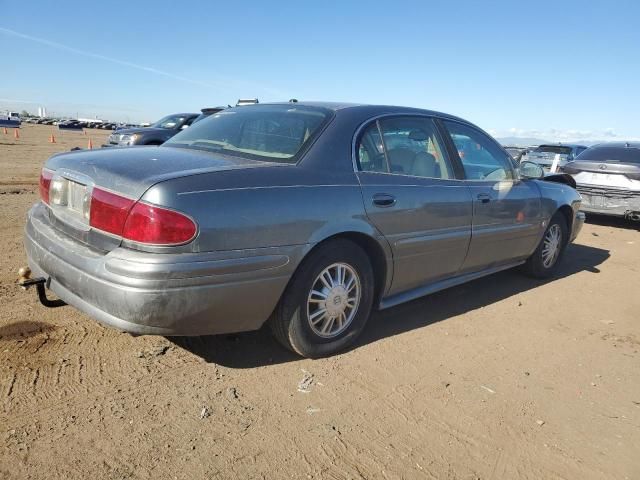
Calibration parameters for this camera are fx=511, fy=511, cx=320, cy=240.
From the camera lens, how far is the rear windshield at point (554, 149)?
15.5 metres

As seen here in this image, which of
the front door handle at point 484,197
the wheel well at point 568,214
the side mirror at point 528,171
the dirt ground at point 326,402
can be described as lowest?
the dirt ground at point 326,402

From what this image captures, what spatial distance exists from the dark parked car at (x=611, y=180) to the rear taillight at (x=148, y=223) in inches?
319

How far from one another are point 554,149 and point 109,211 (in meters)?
15.6

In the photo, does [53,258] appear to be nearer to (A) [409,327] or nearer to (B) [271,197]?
(B) [271,197]

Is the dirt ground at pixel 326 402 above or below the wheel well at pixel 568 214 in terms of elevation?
below

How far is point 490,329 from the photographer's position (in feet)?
13.0

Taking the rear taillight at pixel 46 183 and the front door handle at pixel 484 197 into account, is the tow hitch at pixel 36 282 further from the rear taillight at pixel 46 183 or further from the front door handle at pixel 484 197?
the front door handle at pixel 484 197

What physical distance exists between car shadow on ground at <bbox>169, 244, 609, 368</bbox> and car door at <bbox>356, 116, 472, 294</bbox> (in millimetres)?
352

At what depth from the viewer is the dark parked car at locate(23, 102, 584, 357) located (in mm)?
2498

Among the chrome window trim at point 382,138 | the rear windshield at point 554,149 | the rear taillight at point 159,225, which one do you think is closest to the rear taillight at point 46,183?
the rear taillight at point 159,225

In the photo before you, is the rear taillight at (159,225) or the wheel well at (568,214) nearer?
the rear taillight at (159,225)

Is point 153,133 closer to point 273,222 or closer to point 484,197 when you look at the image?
point 484,197

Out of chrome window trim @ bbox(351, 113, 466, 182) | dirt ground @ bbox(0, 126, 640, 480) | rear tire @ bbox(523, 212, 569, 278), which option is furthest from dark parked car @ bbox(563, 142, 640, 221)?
chrome window trim @ bbox(351, 113, 466, 182)

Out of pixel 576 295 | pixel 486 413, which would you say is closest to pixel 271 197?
pixel 486 413
